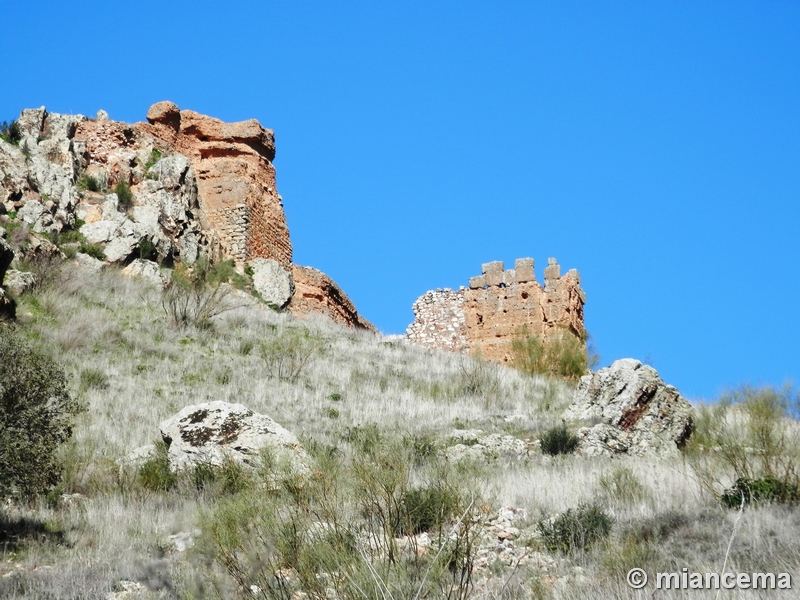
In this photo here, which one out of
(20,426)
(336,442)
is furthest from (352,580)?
(336,442)

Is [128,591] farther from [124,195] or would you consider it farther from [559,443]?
[124,195]

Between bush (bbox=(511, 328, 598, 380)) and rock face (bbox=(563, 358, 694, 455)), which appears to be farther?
bush (bbox=(511, 328, 598, 380))

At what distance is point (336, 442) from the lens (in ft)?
37.8

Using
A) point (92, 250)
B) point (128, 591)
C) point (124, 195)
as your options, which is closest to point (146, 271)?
point (92, 250)

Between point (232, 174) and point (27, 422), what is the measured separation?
1867 centimetres

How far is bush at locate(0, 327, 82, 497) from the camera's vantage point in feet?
24.9

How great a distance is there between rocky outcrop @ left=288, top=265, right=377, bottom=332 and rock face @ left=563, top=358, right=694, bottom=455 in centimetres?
1230

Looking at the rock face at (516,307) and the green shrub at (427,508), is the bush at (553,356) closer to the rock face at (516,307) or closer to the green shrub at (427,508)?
the rock face at (516,307)

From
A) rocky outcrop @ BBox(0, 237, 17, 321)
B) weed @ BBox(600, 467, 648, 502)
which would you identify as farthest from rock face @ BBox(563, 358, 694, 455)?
rocky outcrop @ BBox(0, 237, 17, 321)

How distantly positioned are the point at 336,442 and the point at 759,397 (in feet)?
16.3

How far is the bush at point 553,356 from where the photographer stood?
69.1ft

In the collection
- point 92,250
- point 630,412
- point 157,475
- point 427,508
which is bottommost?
point 427,508

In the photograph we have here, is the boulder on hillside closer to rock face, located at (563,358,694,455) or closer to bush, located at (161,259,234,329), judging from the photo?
bush, located at (161,259,234,329)

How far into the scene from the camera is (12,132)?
2298 centimetres
